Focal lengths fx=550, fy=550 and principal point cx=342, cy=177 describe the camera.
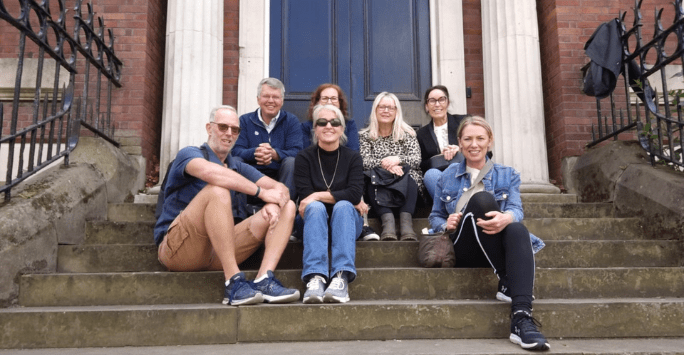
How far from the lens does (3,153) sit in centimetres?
539

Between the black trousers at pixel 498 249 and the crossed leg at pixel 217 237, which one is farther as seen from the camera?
the crossed leg at pixel 217 237

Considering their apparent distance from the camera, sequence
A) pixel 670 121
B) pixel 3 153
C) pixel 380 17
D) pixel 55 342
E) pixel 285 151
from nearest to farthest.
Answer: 1. pixel 55 342
2. pixel 670 121
3. pixel 285 151
4. pixel 3 153
5. pixel 380 17

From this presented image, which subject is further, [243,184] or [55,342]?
[243,184]

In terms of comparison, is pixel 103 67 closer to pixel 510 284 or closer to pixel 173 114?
pixel 173 114

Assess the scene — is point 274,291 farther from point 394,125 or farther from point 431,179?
point 394,125

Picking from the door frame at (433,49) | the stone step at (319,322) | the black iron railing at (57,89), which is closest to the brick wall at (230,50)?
the door frame at (433,49)

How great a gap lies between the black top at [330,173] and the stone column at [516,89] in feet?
7.59

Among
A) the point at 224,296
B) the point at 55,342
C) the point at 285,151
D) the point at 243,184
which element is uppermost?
the point at 285,151

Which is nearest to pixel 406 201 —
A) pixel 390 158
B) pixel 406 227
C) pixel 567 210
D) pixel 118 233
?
pixel 406 227

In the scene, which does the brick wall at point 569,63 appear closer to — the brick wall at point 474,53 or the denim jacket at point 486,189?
the brick wall at point 474,53

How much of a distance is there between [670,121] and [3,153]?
599 centimetres

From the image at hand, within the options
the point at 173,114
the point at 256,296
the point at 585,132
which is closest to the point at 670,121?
the point at 585,132

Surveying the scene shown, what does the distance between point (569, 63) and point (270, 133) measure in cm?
328

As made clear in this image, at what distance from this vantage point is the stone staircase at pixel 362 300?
2.94 metres
